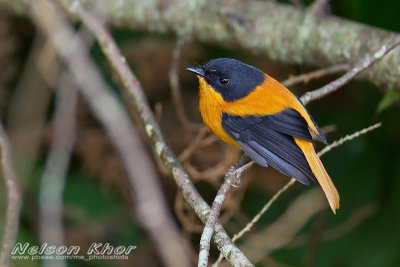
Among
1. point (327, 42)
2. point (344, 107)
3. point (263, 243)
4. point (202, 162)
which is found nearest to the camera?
point (327, 42)

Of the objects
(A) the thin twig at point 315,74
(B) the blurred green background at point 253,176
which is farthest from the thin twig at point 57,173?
(A) the thin twig at point 315,74

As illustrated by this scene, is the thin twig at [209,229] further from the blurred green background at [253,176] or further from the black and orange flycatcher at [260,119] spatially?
the blurred green background at [253,176]

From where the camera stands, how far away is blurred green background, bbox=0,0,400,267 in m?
3.99

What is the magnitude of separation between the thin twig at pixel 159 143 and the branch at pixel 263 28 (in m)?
0.57

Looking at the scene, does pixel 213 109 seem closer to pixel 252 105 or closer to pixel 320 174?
pixel 252 105

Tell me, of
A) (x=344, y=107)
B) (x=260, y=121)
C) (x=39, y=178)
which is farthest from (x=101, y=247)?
(x=344, y=107)

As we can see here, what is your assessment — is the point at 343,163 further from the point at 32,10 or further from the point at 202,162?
the point at 32,10

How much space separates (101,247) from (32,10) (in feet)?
5.92

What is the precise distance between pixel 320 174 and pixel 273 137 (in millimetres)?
372

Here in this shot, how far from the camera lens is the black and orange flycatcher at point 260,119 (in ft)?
10.1

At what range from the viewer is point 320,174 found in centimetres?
301

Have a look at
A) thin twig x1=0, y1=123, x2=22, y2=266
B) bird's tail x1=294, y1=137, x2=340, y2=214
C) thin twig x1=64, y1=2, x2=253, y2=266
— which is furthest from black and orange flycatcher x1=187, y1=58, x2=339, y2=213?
thin twig x1=0, y1=123, x2=22, y2=266

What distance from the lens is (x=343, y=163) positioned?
4.40 metres

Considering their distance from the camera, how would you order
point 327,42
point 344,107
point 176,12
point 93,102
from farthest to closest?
point 344,107
point 176,12
point 327,42
point 93,102
